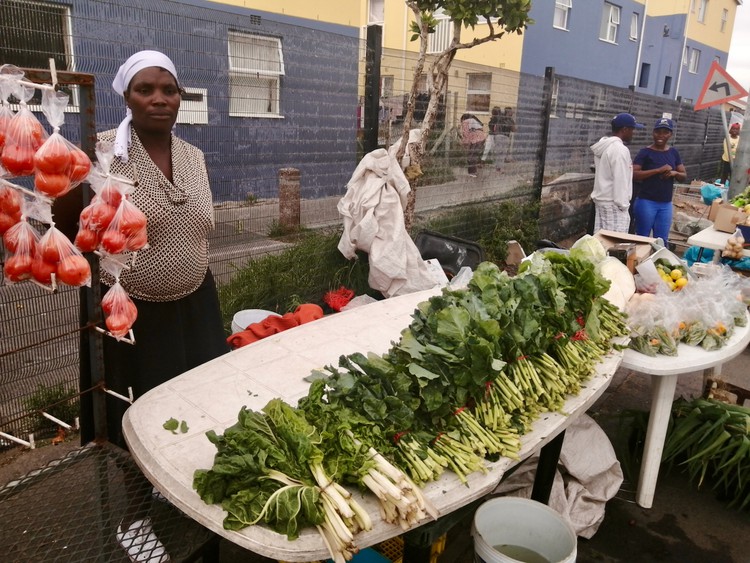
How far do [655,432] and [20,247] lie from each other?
323cm

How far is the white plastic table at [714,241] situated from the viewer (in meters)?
5.35

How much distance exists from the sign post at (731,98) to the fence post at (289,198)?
673 centimetres

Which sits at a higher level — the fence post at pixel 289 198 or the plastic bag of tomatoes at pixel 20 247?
the plastic bag of tomatoes at pixel 20 247

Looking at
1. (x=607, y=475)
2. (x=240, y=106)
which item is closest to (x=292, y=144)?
(x=240, y=106)

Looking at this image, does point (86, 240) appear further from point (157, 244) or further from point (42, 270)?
point (157, 244)

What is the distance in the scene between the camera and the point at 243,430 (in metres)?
1.68

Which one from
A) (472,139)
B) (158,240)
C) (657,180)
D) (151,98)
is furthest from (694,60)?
(158,240)

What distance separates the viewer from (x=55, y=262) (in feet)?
5.25

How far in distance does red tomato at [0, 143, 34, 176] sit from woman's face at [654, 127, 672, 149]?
7.43 meters

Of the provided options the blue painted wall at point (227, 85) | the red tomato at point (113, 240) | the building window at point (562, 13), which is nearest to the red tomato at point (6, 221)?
the red tomato at point (113, 240)

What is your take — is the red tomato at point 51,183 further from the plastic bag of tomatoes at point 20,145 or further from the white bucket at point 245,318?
the white bucket at point 245,318

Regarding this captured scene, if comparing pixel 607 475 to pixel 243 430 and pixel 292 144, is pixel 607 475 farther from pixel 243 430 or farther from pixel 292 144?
pixel 292 144

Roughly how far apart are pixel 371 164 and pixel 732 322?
2.84 m

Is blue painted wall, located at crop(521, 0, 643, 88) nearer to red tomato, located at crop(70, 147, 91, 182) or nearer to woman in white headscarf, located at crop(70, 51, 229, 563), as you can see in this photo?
woman in white headscarf, located at crop(70, 51, 229, 563)
